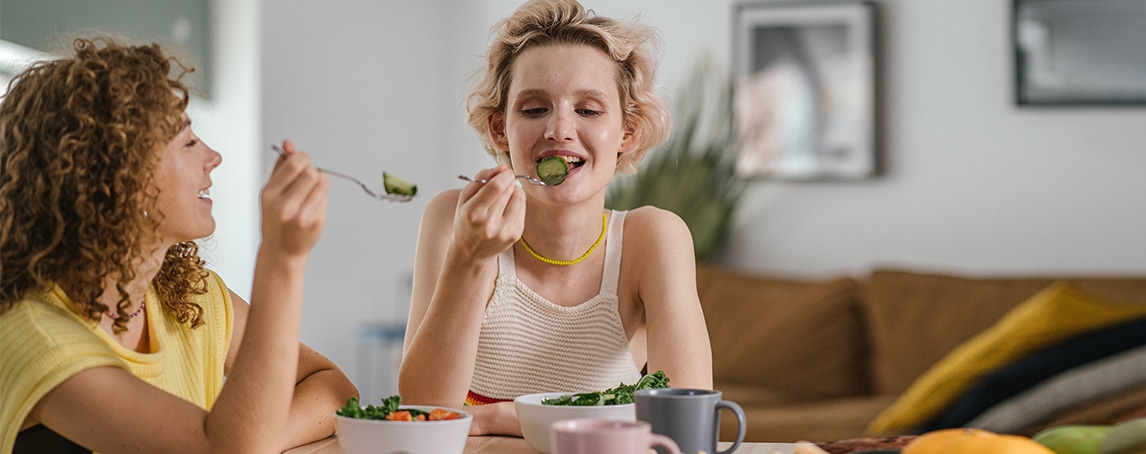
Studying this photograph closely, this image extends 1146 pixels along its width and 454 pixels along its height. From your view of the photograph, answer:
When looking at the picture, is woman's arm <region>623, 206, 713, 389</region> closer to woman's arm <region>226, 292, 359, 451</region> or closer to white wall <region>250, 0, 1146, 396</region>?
woman's arm <region>226, 292, 359, 451</region>

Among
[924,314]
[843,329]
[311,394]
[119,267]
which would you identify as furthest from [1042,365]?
[119,267]

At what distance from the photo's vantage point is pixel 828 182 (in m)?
4.07

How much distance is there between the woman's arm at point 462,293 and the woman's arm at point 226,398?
0.25 meters

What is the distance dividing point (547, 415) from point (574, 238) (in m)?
0.65

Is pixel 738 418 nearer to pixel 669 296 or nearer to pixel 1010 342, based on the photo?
pixel 669 296

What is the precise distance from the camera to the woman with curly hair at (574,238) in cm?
154

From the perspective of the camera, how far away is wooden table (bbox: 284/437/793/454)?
1.16m

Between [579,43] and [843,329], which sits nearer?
[579,43]

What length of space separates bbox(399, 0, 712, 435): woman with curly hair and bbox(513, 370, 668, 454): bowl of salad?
0.34m

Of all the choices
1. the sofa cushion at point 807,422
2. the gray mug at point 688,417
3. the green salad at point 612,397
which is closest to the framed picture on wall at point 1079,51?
the sofa cushion at point 807,422

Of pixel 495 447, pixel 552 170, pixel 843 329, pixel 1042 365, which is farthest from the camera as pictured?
pixel 843 329

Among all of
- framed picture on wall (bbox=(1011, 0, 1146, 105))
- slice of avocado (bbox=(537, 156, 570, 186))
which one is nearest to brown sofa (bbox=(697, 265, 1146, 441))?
framed picture on wall (bbox=(1011, 0, 1146, 105))

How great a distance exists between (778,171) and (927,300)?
2.88 feet

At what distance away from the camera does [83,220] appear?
41.3 inches
